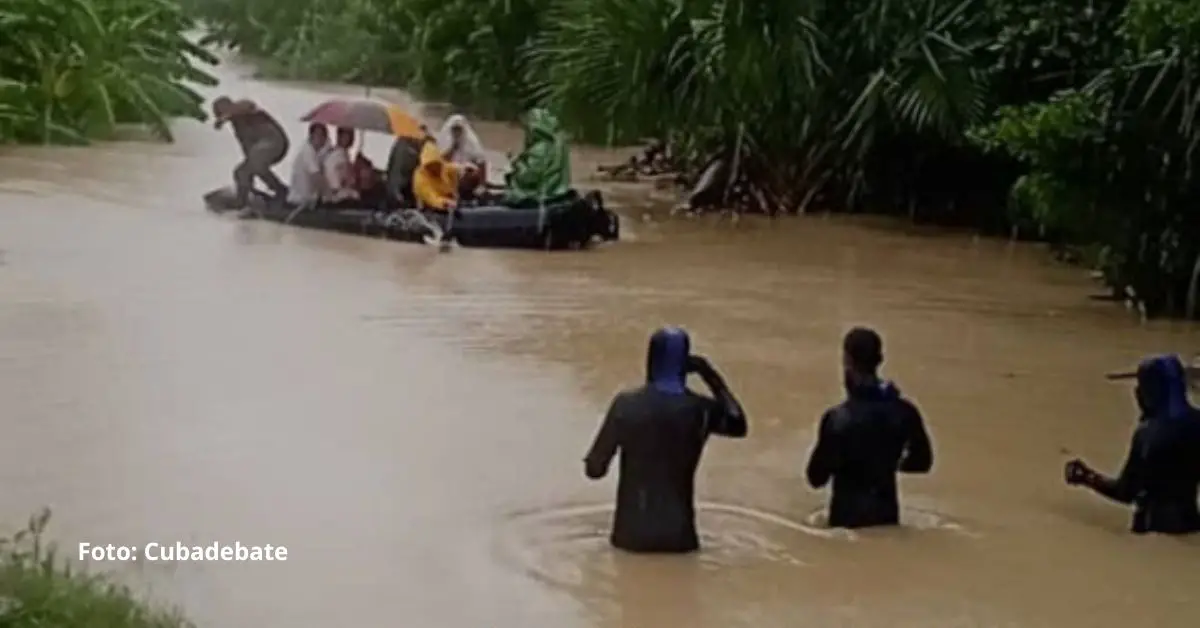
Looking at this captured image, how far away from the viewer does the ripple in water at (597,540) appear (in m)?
8.41

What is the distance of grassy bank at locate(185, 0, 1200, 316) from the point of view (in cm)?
1513

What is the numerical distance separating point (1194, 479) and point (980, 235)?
467 inches

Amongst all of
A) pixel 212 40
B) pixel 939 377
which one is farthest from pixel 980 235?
pixel 212 40

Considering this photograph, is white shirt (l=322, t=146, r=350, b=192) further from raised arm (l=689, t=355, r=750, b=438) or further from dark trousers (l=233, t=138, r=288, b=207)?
raised arm (l=689, t=355, r=750, b=438)

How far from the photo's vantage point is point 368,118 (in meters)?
18.8

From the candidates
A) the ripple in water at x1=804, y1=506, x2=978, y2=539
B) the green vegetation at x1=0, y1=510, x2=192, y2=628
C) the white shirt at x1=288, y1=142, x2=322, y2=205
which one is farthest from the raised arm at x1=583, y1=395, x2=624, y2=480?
the white shirt at x1=288, y1=142, x2=322, y2=205

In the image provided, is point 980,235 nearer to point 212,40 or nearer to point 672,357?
point 672,357

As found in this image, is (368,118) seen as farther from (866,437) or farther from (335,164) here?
(866,437)

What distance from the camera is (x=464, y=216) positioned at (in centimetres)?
1767

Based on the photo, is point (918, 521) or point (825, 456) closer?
point (825, 456)

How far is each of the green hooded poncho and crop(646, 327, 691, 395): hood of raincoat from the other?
9322 mm

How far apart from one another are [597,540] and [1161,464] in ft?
7.38

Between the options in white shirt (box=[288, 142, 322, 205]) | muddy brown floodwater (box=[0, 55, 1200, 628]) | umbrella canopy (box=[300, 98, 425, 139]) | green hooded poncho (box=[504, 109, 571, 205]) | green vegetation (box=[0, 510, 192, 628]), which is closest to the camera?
green vegetation (box=[0, 510, 192, 628])

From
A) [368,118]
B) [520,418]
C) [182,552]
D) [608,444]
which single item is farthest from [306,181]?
[608,444]
